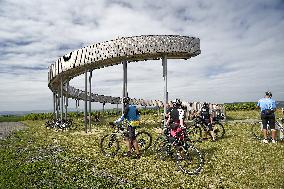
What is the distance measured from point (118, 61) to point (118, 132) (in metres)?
11.3

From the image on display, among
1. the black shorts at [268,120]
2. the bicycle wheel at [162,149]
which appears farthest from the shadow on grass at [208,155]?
the black shorts at [268,120]

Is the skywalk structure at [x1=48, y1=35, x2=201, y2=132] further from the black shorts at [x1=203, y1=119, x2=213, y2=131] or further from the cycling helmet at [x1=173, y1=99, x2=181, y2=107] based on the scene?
the cycling helmet at [x1=173, y1=99, x2=181, y2=107]

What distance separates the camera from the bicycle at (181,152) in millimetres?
10742

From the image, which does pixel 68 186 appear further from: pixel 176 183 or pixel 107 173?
pixel 176 183

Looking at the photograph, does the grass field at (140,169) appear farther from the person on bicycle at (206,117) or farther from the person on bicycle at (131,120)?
the person on bicycle at (206,117)

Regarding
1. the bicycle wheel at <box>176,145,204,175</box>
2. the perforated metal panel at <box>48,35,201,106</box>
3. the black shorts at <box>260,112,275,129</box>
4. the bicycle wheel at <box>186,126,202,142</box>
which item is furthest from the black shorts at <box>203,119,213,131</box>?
the perforated metal panel at <box>48,35,201,106</box>

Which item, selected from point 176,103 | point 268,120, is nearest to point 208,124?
point 268,120

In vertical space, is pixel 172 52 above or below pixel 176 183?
above

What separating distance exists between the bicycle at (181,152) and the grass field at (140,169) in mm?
299

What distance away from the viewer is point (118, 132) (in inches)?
547

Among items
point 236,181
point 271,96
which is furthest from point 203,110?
point 236,181

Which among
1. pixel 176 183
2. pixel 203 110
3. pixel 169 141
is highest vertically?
pixel 203 110

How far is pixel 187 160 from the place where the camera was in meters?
11.5

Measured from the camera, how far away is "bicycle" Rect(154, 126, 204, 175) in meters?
10.7
